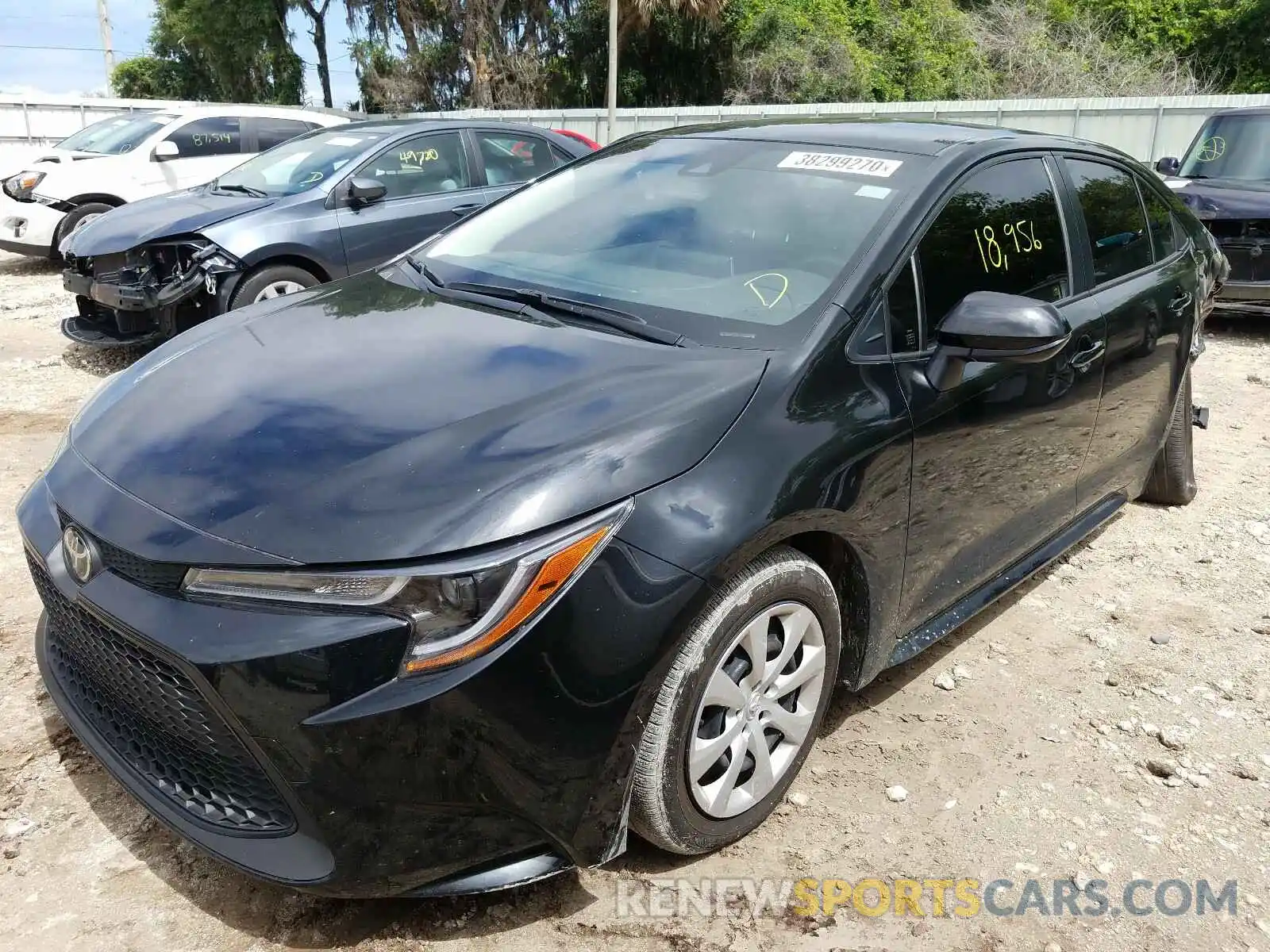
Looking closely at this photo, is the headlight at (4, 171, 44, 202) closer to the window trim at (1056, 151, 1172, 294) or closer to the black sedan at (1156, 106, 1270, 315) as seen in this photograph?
the window trim at (1056, 151, 1172, 294)

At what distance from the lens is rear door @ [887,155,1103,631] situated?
8.71 ft

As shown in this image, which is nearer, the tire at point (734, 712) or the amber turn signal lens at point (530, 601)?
the amber turn signal lens at point (530, 601)

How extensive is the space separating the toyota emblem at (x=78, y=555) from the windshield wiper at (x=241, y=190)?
5076 millimetres

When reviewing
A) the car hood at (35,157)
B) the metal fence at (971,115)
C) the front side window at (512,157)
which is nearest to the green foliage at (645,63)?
the metal fence at (971,115)

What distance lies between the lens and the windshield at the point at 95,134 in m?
10.7

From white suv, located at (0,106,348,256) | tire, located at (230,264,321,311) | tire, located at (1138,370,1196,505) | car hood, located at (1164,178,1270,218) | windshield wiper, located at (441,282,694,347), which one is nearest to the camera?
windshield wiper, located at (441,282,694,347)

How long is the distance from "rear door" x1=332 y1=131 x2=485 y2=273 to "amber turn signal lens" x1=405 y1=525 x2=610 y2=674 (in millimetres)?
5075

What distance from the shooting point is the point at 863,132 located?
312 centimetres

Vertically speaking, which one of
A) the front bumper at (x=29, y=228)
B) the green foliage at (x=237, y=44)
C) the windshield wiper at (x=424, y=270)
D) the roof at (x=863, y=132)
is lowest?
the front bumper at (x=29, y=228)

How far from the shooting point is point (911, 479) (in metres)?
2.59

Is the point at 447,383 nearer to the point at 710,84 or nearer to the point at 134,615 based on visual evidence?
the point at 134,615

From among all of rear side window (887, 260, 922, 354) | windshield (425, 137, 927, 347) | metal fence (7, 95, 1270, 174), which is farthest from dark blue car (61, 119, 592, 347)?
metal fence (7, 95, 1270, 174)

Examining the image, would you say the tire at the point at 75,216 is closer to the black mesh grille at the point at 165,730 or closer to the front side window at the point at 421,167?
the front side window at the point at 421,167

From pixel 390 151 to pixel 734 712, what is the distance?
5.83 m
